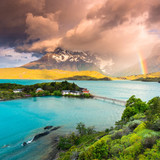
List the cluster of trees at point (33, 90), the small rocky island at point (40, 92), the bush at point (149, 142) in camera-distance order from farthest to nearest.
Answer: the cluster of trees at point (33, 90)
the small rocky island at point (40, 92)
the bush at point (149, 142)

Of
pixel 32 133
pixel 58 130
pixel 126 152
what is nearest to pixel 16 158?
pixel 32 133

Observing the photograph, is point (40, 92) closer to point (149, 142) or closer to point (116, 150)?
point (116, 150)

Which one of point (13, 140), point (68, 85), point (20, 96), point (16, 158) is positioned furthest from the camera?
point (68, 85)

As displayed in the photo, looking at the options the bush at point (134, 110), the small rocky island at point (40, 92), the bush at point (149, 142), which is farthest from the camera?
the small rocky island at point (40, 92)

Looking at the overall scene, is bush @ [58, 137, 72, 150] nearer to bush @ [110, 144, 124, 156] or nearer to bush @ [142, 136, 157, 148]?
bush @ [110, 144, 124, 156]

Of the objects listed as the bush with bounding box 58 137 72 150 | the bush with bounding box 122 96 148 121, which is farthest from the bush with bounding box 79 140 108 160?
the bush with bounding box 122 96 148 121

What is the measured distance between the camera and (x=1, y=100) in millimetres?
79438

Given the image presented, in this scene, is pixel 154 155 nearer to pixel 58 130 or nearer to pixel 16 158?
pixel 16 158

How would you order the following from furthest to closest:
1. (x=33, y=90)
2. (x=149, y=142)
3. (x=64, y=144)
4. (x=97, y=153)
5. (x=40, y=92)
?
(x=33, y=90) → (x=40, y=92) → (x=64, y=144) → (x=97, y=153) → (x=149, y=142)

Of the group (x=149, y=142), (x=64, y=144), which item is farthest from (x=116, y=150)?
(x=64, y=144)

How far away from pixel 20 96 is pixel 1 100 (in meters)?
15.7

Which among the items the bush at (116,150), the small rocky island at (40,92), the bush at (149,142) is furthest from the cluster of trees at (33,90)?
the bush at (149,142)

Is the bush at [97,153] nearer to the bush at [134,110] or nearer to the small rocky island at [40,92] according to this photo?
the bush at [134,110]

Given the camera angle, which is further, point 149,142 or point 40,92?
point 40,92
